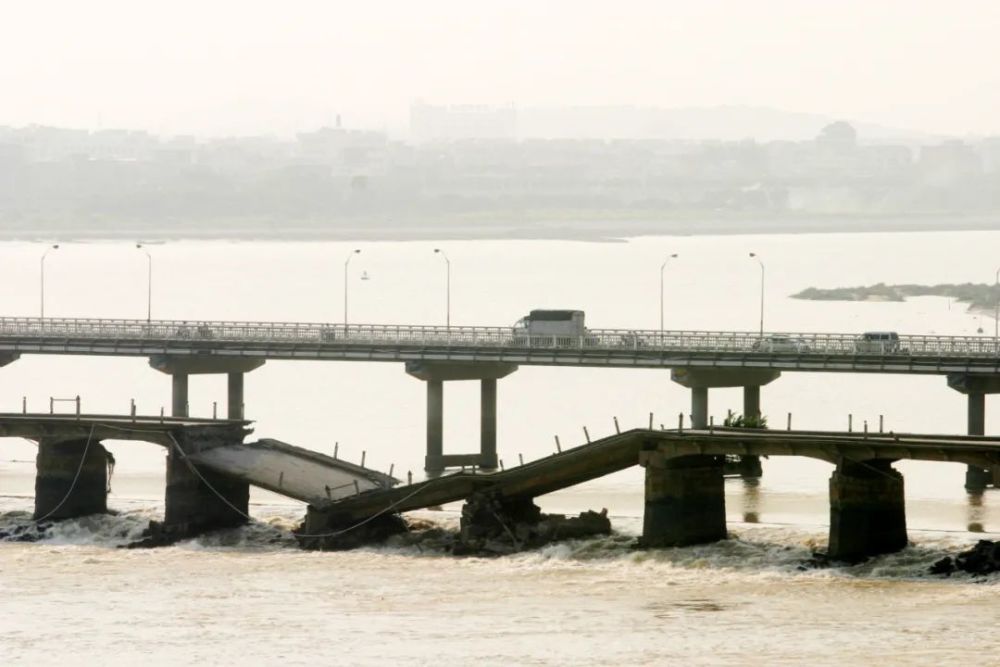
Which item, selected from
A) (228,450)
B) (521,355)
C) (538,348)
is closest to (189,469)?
(228,450)

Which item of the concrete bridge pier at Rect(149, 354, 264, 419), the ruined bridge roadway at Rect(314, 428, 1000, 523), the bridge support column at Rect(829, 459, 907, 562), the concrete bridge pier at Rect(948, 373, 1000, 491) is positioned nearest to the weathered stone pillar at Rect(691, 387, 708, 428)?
the concrete bridge pier at Rect(948, 373, 1000, 491)

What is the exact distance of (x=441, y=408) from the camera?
10225 centimetres

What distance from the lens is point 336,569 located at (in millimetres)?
73938

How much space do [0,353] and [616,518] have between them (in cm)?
4734

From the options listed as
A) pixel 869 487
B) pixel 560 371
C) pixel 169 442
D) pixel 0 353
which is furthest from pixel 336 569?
pixel 560 371

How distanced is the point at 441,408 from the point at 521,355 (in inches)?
191

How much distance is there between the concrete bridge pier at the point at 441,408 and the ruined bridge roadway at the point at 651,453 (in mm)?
20066

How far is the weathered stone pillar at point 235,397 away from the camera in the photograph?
10944cm

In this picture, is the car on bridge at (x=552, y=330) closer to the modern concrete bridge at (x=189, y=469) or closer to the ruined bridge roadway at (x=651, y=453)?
the modern concrete bridge at (x=189, y=469)

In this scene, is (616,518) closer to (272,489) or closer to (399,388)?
(272,489)

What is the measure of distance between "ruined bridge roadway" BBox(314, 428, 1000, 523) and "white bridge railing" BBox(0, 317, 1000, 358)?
23.3 meters

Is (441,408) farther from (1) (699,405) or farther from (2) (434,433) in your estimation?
(1) (699,405)

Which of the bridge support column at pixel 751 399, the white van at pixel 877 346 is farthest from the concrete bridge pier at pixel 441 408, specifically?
the white van at pixel 877 346

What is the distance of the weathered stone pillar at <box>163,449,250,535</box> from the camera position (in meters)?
80.0
